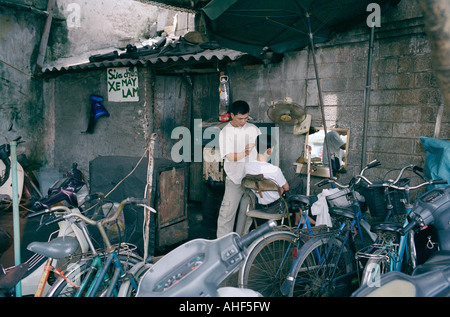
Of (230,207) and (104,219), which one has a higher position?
(104,219)

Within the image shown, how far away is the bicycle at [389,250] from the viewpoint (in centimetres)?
301

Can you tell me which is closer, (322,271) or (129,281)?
(129,281)

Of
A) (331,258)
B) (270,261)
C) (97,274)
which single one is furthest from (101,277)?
(331,258)

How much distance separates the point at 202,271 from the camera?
2.31m

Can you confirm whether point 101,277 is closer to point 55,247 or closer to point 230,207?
point 55,247

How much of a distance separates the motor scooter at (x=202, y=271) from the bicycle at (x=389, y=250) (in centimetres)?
124

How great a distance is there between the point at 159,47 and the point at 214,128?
9.13ft

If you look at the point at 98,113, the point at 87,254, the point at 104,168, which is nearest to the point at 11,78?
the point at 98,113

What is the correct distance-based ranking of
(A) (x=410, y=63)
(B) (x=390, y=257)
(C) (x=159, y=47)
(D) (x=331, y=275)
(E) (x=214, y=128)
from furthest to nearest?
(C) (x=159, y=47) → (E) (x=214, y=128) → (A) (x=410, y=63) → (D) (x=331, y=275) → (B) (x=390, y=257)

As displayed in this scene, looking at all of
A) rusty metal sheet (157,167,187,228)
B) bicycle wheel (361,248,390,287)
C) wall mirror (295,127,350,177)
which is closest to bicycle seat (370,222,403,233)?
bicycle wheel (361,248,390,287)

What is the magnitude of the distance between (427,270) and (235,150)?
317 centimetres

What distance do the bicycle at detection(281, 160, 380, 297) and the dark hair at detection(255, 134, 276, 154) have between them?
7.13 ft
